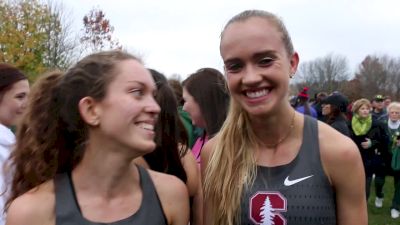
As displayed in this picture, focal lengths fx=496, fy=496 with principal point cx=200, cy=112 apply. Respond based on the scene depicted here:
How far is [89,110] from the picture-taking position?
1.98 m

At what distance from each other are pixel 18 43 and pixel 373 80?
5170cm

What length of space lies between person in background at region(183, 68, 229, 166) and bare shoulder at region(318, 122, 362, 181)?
1554mm

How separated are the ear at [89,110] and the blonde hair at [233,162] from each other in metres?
0.59

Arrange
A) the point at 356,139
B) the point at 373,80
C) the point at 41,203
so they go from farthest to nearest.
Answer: the point at 373,80 < the point at 356,139 < the point at 41,203

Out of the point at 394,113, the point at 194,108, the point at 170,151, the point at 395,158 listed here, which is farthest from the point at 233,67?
the point at 394,113

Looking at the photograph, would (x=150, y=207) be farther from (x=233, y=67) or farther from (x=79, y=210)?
(x=233, y=67)

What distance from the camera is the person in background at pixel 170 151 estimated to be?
272 centimetres

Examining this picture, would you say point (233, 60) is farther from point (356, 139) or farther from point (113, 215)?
point (356, 139)

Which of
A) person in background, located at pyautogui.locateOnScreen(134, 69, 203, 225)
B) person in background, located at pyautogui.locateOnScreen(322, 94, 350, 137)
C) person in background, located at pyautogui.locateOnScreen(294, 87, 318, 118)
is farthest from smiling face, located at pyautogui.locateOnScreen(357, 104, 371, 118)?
person in background, located at pyautogui.locateOnScreen(134, 69, 203, 225)

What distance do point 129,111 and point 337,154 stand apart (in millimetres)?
858

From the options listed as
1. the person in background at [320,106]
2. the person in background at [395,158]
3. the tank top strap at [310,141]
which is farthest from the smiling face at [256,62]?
the person in background at [320,106]

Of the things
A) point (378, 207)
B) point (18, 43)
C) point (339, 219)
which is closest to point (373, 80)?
point (18, 43)

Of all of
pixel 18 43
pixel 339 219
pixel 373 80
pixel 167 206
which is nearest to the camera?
pixel 167 206

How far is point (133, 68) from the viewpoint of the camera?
200cm
